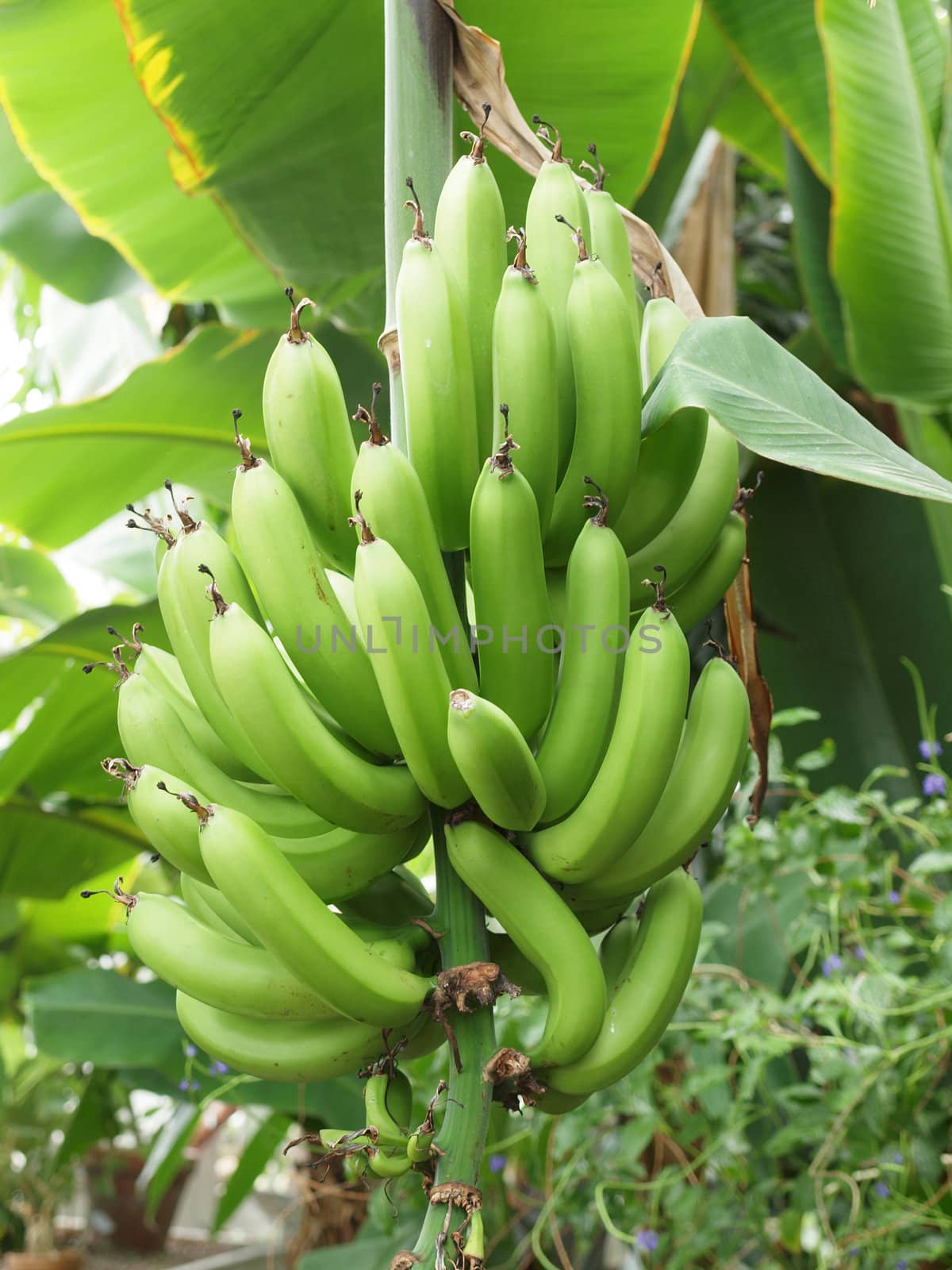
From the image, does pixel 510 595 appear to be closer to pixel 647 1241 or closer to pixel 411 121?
pixel 411 121

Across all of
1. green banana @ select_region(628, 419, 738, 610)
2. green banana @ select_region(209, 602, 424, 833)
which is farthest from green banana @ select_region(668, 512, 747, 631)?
green banana @ select_region(209, 602, 424, 833)

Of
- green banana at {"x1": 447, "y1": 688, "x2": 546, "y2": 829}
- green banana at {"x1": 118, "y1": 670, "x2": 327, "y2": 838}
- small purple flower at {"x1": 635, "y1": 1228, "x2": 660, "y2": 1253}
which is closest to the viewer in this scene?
green banana at {"x1": 447, "y1": 688, "x2": 546, "y2": 829}

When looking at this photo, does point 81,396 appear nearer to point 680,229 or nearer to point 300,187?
point 300,187

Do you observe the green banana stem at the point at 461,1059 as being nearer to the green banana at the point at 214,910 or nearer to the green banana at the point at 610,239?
the green banana at the point at 214,910

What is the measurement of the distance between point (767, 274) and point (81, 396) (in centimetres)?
149

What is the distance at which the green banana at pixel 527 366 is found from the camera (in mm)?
540

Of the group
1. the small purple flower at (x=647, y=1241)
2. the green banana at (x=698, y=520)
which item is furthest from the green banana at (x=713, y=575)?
the small purple flower at (x=647, y=1241)

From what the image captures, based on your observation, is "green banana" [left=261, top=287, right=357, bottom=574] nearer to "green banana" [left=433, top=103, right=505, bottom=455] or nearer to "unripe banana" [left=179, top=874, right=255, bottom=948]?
"green banana" [left=433, top=103, right=505, bottom=455]

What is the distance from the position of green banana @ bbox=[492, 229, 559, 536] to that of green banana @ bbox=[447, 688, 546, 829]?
129 millimetres

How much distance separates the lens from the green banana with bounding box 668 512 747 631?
633 millimetres

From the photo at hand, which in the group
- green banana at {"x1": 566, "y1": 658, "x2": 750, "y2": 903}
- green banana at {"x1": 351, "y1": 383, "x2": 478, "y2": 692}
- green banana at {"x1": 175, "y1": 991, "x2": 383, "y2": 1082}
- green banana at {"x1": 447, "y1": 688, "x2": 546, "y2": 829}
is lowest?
green banana at {"x1": 175, "y1": 991, "x2": 383, "y2": 1082}

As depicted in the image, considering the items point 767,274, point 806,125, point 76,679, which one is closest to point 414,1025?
point 76,679

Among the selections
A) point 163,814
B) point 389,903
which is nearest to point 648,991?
point 389,903

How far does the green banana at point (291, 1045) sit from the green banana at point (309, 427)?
0.28 meters
